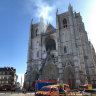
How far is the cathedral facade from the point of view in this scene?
25.2m

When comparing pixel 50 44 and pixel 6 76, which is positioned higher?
pixel 50 44

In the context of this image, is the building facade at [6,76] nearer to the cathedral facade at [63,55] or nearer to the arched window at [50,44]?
the cathedral facade at [63,55]

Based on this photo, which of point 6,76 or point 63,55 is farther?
point 6,76

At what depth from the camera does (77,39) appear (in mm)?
27562

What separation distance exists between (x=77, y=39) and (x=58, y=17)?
35.1 ft

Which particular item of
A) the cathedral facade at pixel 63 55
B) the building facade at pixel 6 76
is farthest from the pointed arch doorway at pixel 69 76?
the building facade at pixel 6 76

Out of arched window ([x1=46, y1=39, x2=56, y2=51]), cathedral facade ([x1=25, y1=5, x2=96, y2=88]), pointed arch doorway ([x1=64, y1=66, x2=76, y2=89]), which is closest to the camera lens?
pointed arch doorway ([x1=64, y1=66, x2=76, y2=89])

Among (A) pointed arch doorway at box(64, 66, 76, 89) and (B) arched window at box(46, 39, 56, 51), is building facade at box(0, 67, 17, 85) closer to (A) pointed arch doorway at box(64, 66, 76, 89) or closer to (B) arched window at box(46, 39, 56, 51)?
(B) arched window at box(46, 39, 56, 51)

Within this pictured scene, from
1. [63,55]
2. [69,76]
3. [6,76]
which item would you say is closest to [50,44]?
[63,55]

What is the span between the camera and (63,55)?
2788 cm

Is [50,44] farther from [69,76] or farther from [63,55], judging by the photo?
[69,76]

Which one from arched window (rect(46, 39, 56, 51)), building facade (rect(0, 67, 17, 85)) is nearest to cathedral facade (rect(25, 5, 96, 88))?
arched window (rect(46, 39, 56, 51))

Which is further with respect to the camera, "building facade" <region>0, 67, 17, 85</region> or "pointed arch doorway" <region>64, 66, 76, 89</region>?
"building facade" <region>0, 67, 17, 85</region>

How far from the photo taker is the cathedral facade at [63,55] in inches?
992
